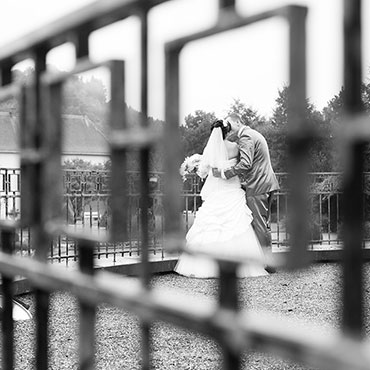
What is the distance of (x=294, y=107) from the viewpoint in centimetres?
63

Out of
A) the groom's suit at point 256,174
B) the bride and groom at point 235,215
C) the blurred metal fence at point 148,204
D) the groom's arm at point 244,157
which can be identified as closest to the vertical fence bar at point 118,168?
the blurred metal fence at point 148,204

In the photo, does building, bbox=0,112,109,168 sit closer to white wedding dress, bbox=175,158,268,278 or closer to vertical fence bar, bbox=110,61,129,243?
vertical fence bar, bbox=110,61,129,243

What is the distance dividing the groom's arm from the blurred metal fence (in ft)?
23.4

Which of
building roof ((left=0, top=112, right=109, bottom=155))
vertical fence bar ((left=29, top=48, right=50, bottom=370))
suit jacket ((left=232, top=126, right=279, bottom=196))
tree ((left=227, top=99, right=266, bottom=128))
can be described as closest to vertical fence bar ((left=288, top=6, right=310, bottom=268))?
building roof ((left=0, top=112, right=109, bottom=155))

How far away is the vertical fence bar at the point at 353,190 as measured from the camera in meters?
0.56

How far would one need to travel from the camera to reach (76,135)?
106 cm

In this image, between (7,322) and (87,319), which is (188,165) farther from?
(87,319)

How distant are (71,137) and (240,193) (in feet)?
28.3

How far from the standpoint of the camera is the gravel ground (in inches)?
200

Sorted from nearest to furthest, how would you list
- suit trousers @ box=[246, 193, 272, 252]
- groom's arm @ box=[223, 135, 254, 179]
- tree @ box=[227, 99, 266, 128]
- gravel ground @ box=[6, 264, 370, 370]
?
tree @ box=[227, 99, 266, 128] < gravel ground @ box=[6, 264, 370, 370] < groom's arm @ box=[223, 135, 254, 179] < suit trousers @ box=[246, 193, 272, 252]

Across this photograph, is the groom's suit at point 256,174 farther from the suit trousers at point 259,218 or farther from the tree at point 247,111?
the tree at point 247,111

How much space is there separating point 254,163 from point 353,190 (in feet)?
27.3

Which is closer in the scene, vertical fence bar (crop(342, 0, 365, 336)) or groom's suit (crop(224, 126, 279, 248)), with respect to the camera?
vertical fence bar (crop(342, 0, 365, 336))

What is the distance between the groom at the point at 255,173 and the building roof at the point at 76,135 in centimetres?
640
